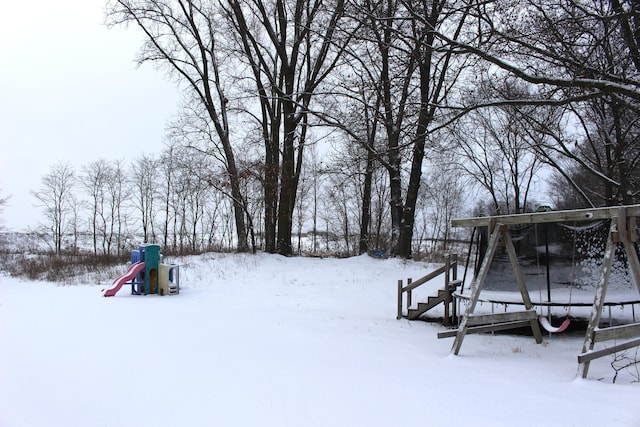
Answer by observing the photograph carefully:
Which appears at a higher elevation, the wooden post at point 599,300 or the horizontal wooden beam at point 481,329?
the wooden post at point 599,300

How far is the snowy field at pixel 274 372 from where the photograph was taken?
3.71 meters

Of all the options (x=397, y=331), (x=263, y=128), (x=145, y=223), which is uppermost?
(x=263, y=128)

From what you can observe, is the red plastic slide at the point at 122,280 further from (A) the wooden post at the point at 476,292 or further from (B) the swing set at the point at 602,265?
(A) the wooden post at the point at 476,292

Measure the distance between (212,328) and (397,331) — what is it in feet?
10.8

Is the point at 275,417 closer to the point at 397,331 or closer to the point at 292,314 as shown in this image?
the point at 397,331

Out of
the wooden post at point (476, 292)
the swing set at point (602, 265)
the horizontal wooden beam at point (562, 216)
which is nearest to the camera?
the swing set at point (602, 265)

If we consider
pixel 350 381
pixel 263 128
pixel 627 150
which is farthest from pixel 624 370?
pixel 263 128

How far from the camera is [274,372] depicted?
194 inches

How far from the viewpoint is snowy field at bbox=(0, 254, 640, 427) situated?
371cm

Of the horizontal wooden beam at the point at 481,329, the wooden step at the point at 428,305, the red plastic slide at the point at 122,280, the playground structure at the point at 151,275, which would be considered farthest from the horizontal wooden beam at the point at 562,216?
the red plastic slide at the point at 122,280

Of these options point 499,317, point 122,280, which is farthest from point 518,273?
point 122,280

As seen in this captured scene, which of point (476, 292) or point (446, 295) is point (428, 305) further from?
point (476, 292)

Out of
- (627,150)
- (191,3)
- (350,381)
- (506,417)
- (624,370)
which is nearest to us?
(506,417)

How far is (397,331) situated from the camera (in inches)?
310
